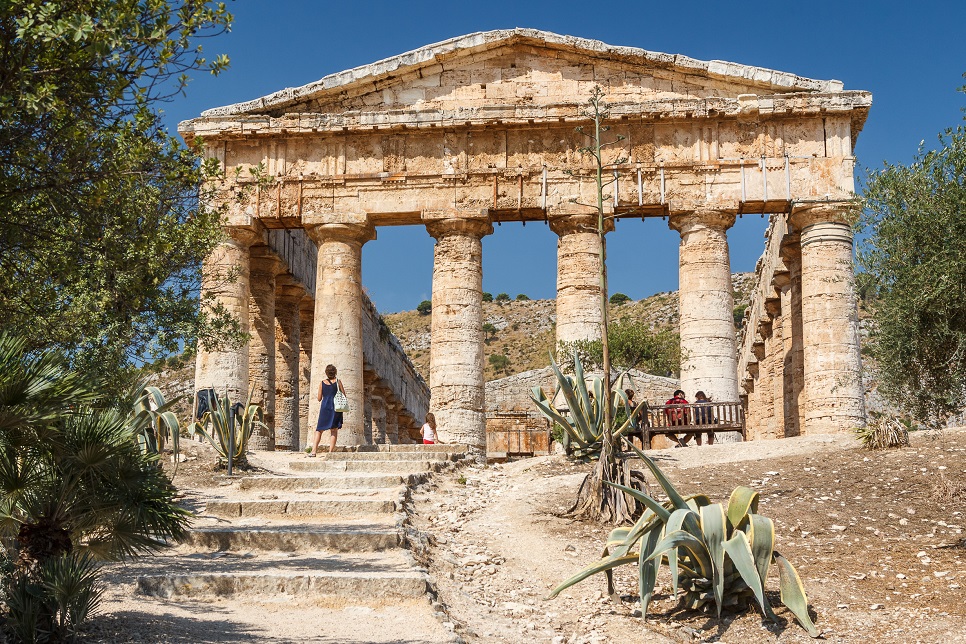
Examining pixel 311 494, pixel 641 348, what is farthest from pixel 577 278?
pixel 311 494

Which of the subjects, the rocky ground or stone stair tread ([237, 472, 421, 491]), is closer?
the rocky ground

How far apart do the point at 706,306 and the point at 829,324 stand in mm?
2479

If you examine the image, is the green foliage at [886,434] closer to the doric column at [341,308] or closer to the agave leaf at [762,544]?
the agave leaf at [762,544]

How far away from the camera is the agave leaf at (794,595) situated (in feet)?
25.4

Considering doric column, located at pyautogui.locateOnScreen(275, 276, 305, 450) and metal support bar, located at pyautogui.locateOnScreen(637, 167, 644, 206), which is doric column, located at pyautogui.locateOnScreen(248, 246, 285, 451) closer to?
doric column, located at pyautogui.locateOnScreen(275, 276, 305, 450)

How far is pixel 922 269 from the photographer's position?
1189 centimetres

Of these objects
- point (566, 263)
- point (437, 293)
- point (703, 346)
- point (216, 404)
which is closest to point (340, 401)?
point (216, 404)

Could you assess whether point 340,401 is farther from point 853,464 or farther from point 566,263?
point 853,464

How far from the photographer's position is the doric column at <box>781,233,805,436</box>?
23688mm

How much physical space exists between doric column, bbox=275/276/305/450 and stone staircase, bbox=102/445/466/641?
12618mm

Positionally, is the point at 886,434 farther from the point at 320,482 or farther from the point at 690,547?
the point at 320,482

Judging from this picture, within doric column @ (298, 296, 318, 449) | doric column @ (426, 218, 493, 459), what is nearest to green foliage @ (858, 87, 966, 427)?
doric column @ (426, 218, 493, 459)

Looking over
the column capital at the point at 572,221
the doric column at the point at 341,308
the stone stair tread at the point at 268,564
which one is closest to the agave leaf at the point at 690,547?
the stone stair tread at the point at 268,564

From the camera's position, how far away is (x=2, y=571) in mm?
6625
